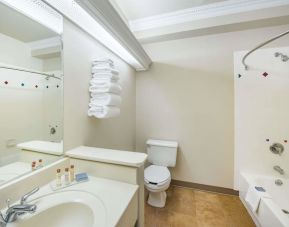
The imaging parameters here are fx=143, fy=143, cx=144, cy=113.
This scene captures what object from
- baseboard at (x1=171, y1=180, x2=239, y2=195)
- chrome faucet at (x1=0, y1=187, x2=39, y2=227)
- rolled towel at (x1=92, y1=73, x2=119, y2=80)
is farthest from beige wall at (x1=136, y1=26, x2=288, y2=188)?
chrome faucet at (x1=0, y1=187, x2=39, y2=227)

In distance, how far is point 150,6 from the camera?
184 centimetres

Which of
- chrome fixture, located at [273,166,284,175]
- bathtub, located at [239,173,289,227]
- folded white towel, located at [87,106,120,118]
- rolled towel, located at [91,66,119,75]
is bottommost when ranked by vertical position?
bathtub, located at [239,173,289,227]

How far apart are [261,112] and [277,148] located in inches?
19.2

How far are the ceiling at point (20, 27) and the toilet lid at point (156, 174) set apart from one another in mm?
1724

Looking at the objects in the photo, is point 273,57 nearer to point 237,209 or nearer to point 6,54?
point 237,209

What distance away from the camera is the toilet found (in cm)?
171

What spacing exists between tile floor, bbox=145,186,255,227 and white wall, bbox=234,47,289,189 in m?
0.34

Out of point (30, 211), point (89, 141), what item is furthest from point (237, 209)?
point (30, 211)

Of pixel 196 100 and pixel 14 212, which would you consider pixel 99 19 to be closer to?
pixel 14 212

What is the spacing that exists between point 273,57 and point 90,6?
2214 millimetres

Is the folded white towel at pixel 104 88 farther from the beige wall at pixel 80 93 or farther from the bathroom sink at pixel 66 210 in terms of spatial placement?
the bathroom sink at pixel 66 210

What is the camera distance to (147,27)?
2.14 meters

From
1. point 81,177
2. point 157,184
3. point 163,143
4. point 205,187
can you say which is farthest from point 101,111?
point 205,187

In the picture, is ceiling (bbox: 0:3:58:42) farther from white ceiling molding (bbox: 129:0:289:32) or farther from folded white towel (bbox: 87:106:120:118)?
white ceiling molding (bbox: 129:0:289:32)
